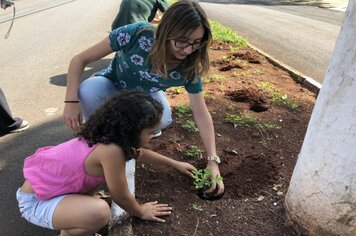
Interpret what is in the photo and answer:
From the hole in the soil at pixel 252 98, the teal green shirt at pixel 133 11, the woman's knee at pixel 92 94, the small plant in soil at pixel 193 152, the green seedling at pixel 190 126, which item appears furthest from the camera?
the hole in the soil at pixel 252 98

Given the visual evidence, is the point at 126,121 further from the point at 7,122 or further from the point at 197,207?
the point at 7,122

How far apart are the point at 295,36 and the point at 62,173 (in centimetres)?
886

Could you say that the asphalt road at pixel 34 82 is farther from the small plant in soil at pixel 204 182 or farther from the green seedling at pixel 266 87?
the green seedling at pixel 266 87

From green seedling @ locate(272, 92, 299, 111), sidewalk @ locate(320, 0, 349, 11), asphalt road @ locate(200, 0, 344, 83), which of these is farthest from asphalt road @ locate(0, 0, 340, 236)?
sidewalk @ locate(320, 0, 349, 11)

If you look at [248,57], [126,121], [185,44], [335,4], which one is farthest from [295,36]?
[335,4]

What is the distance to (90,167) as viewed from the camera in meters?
2.00

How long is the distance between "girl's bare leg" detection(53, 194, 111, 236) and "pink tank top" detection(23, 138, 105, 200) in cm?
7

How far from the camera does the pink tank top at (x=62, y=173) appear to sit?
202 cm

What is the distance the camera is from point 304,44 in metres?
8.73

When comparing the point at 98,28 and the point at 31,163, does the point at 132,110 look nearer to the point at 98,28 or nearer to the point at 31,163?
the point at 31,163

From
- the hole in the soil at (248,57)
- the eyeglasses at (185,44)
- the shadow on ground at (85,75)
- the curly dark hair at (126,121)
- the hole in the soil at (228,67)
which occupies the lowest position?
the shadow on ground at (85,75)

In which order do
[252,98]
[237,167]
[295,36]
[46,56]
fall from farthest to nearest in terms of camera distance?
[295,36] → [46,56] → [252,98] → [237,167]

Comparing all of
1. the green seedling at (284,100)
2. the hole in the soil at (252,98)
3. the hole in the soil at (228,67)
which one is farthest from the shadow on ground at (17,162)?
the hole in the soil at (228,67)

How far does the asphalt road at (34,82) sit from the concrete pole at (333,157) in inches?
61.4
